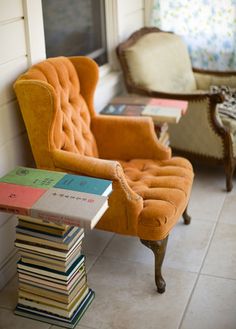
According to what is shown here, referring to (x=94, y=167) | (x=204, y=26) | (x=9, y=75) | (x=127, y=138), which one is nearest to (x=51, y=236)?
(x=94, y=167)

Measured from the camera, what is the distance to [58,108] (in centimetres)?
241

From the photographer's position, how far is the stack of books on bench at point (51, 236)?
1.97m

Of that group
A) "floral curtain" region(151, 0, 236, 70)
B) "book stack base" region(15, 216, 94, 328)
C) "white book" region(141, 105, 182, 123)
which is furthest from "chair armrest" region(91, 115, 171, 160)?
"floral curtain" region(151, 0, 236, 70)

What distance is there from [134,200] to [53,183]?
0.39 meters

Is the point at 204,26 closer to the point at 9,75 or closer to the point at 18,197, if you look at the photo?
the point at 9,75

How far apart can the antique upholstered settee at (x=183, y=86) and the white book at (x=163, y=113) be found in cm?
32

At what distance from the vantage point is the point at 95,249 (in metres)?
2.83

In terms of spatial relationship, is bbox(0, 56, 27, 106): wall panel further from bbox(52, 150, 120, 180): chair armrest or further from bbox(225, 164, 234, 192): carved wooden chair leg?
bbox(225, 164, 234, 192): carved wooden chair leg

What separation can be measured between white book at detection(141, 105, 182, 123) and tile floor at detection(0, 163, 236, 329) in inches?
24.1

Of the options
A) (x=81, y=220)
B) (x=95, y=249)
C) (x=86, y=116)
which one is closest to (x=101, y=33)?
(x=86, y=116)

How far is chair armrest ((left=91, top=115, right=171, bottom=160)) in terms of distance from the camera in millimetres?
2842

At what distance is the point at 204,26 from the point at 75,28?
114cm

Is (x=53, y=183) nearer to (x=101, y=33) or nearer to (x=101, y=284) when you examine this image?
(x=101, y=284)

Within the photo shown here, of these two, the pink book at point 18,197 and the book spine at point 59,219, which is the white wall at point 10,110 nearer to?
the pink book at point 18,197
